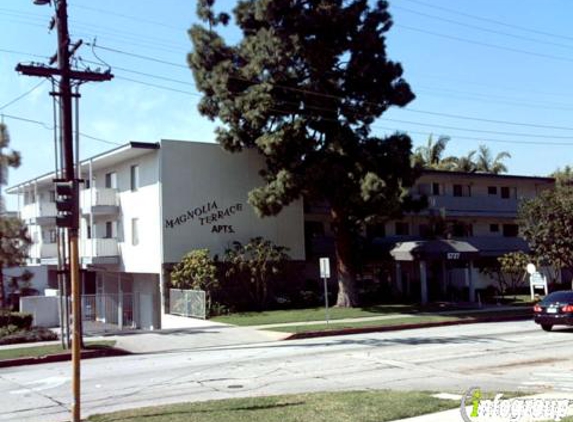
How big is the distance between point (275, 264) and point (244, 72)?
941 centimetres

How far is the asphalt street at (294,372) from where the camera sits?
12.1 m

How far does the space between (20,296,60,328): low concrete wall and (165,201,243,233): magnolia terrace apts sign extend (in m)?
7.78

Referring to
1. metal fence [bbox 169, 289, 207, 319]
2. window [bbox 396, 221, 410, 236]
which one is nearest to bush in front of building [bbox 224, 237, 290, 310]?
metal fence [bbox 169, 289, 207, 319]

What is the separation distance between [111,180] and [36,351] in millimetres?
21031

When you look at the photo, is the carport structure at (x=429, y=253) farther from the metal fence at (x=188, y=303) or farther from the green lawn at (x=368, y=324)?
the metal fence at (x=188, y=303)

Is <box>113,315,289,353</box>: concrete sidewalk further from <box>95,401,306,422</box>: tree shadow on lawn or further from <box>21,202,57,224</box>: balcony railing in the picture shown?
<box>21,202,57,224</box>: balcony railing

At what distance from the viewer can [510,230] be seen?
162 ft

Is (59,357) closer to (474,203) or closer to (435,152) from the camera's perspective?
(474,203)

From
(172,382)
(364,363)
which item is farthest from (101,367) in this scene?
(364,363)

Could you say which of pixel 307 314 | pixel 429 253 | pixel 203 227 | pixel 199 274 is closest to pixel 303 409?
pixel 307 314

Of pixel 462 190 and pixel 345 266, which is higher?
pixel 462 190

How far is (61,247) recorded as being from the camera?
73.0ft

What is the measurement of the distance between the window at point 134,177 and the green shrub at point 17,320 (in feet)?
41.0

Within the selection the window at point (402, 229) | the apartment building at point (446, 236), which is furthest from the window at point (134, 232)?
the window at point (402, 229)
